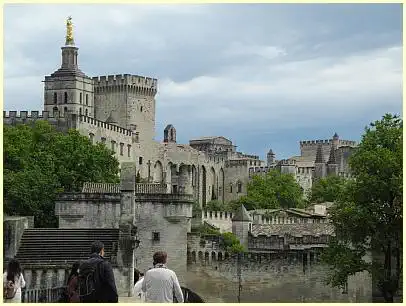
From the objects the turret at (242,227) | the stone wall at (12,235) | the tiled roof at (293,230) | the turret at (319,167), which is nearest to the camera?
the stone wall at (12,235)

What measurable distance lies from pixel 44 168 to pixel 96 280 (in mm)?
43565

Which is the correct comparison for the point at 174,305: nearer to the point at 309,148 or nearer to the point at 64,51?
the point at 64,51

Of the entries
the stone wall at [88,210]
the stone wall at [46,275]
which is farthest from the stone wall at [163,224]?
the stone wall at [46,275]

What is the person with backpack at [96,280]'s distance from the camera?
18.3 m

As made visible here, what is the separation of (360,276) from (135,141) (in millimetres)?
62646

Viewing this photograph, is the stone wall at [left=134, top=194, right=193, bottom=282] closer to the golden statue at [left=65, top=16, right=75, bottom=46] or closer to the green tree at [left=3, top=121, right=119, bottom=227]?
the green tree at [left=3, top=121, right=119, bottom=227]

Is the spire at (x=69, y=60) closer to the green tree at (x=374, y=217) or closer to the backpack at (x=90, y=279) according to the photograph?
the green tree at (x=374, y=217)

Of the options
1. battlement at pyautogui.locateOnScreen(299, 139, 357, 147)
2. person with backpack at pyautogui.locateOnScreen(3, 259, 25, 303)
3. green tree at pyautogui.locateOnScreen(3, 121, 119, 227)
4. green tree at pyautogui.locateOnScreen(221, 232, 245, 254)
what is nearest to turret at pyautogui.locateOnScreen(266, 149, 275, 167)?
battlement at pyautogui.locateOnScreen(299, 139, 357, 147)

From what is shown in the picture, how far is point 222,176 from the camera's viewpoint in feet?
446

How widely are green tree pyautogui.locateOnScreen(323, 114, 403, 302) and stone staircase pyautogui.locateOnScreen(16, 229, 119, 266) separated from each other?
890 centimetres

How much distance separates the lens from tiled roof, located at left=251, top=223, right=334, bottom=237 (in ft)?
203

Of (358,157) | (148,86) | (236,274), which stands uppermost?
(148,86)

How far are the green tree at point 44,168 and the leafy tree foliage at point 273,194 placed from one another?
109ft

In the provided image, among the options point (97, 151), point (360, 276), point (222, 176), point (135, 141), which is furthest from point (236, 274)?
point (222, 176)
